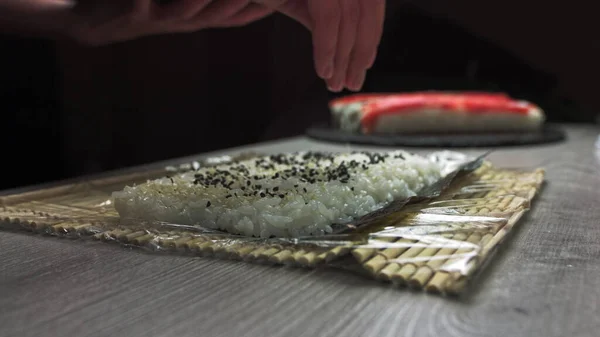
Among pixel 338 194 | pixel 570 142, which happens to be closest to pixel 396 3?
pixel 570 142

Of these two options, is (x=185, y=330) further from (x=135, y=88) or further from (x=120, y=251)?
(x=135, y=88)

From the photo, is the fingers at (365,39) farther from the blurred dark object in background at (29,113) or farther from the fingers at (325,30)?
the blurred dark object in background at (29,113)

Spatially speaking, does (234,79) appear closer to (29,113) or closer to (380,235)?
(29,113)

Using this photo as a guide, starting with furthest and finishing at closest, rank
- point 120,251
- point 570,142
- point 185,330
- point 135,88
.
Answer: point 135,88 → point 570,142 → point 120,251 → point 185,330

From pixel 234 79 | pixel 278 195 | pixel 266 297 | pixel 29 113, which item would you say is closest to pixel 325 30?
pixel 278 195

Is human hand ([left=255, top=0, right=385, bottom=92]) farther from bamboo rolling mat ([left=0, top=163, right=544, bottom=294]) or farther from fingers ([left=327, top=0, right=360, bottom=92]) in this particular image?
bamboo rolling mat ([left=0, top=163, right=544, bottom=294])

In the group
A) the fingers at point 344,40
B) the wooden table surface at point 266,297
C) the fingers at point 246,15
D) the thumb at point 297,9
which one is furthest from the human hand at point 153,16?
the wooden table surface at point 266,297

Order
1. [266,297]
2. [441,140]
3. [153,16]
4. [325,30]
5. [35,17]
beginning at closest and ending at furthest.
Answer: [266,297] → [325,30] → [153,16] → [35,17] → [441,140]
